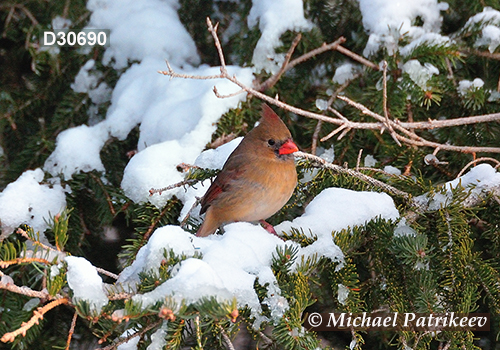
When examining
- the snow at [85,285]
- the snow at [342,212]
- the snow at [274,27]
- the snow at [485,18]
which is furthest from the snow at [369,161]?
the snow at [85,285]

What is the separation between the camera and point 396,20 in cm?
335

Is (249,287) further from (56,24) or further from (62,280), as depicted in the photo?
(56,24)

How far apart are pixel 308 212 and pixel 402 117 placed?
1188 millimetres

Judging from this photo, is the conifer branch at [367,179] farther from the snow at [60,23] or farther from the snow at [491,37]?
the snow at [60,23]

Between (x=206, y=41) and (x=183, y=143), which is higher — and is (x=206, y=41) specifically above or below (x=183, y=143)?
above

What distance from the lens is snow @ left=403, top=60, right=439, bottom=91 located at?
3049 mm

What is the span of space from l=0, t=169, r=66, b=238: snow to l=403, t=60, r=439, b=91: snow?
7.06ft

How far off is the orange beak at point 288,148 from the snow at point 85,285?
4.95 feet

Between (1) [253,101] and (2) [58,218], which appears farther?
(1) [253,101]

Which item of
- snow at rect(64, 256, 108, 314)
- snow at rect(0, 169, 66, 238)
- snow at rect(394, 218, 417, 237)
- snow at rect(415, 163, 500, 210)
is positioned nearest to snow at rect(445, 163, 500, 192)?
snow at rect(415, 163, 500, 210)

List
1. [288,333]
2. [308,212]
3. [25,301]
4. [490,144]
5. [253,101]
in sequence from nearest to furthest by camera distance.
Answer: [288,333] → [308,212] → [25,301] → [490,144] → [253,101]

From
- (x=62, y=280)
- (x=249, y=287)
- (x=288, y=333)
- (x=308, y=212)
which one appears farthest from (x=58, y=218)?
(x=308, y=212)

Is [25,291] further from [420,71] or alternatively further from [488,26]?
[488,26]

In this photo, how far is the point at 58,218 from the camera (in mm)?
1508
